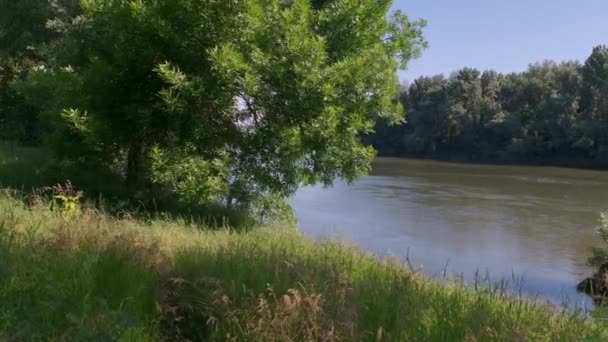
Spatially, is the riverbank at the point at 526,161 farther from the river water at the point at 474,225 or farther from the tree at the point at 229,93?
the tree at the point at 229,93

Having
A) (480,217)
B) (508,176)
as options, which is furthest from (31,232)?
(508,176)

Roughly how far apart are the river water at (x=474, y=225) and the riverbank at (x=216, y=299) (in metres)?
3.93

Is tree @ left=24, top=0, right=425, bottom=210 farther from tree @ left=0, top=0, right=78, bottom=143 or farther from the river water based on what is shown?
tree @ left=0, top=0, right=78, bottom=143

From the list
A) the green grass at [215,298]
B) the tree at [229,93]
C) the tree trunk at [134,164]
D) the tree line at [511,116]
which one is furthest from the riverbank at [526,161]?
the green grass at [215,298]

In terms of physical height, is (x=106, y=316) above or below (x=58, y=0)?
below

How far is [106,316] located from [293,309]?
1.15m

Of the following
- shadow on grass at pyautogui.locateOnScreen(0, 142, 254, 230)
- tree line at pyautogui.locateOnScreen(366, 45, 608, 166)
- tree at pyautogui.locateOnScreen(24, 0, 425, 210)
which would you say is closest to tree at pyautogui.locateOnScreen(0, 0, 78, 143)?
shadow on grass at pyautogui.locateOnScreen(0, 142, 254, 230)

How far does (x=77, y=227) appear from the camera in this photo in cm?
599

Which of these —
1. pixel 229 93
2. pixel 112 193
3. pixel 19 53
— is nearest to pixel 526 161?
pixel 19 53

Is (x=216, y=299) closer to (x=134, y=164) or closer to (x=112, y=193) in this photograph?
(x=112, y=193)

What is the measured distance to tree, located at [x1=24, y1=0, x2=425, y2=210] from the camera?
9.27m

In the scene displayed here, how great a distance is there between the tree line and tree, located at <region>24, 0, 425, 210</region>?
54.8 metres

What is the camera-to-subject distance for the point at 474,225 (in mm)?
22109

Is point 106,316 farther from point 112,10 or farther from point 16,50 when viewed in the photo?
point 16,50
